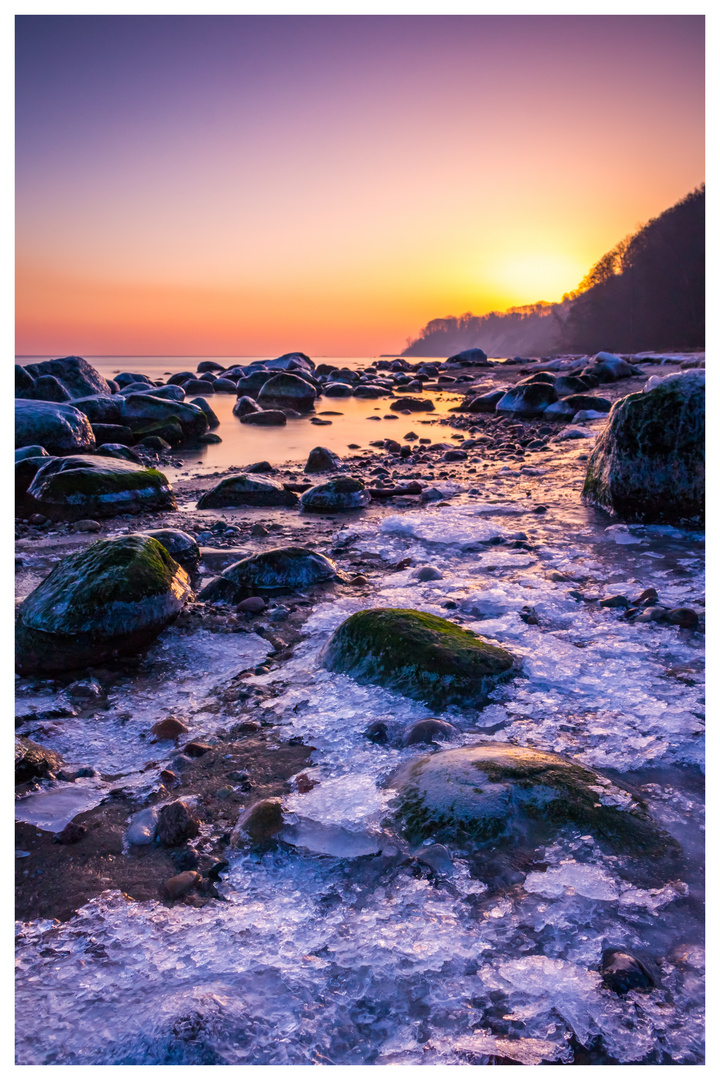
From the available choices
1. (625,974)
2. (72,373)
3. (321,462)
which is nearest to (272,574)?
(625,974)

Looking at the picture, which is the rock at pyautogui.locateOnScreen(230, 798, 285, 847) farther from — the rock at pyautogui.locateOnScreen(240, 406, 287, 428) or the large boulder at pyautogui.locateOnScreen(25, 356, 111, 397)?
the rock at pyautogui.locateOnScreen(240, 406, 287, 428)

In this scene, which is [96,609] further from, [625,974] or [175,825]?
[625,974]

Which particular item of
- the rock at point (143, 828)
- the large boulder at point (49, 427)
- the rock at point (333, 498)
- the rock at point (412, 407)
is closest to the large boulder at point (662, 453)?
the rock at point (333, 498)

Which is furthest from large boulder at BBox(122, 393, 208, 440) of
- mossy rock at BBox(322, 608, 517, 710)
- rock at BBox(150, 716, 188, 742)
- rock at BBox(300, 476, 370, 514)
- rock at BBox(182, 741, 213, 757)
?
rock at BBox(182, 741, 213, 757)

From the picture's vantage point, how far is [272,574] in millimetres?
3744

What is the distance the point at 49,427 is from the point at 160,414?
3.24 metres

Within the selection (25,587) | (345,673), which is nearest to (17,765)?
(345,673)

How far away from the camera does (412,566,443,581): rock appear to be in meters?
3.91

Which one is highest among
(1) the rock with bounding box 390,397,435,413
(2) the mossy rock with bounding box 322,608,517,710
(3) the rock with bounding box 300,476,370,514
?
(1) the rock with bounding box 390,397,435,413

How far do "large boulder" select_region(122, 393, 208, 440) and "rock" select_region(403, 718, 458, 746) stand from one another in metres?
10.1

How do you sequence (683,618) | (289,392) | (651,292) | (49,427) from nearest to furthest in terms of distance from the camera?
(683,618)
(49,427)
(289,392)
(651,292)

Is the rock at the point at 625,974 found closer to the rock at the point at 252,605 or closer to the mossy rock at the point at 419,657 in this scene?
the mossy rock at the point at 419,657

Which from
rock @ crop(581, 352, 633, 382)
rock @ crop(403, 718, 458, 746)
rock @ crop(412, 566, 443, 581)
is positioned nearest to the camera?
rock @ crop(403, 718, 458, 746)

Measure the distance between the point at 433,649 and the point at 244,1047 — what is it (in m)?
1.57
